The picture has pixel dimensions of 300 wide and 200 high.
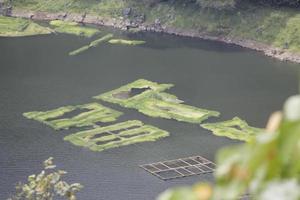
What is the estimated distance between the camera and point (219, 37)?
76.7 metres

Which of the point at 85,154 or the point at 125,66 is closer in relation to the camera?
the point at 85,154

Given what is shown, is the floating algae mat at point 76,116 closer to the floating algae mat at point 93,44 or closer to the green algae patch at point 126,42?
the floating algae mat at point 93,44

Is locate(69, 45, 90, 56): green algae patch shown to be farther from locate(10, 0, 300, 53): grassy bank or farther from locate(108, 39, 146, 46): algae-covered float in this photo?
locate(10, 0, 300, 53): grassy bank

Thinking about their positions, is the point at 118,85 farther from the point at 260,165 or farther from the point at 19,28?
the point at 260,165

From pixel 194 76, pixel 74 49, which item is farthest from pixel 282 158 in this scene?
pixel 74 49

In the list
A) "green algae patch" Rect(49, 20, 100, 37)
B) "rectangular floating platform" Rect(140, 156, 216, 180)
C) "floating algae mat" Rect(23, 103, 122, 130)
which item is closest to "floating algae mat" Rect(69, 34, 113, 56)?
"green algae patch" Rect(49, 20, 100, 37)

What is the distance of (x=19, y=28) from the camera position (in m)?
76.7

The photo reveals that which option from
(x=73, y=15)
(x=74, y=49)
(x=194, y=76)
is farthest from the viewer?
(x=73, y=15)

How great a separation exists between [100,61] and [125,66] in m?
2.88

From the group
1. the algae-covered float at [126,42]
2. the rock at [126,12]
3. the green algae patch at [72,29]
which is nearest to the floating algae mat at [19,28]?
the green algae patch at [72,29]

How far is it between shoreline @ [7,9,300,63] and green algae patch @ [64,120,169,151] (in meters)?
25.2

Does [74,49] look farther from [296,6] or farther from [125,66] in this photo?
[296,6]

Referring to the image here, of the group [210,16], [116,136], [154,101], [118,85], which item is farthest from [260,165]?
[210,16]

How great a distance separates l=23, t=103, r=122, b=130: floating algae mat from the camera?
163 ft
